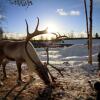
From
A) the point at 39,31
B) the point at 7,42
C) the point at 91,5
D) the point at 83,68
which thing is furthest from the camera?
the point at 91,5

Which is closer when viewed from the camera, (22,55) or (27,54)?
(27,54)

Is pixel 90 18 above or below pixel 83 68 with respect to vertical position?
above

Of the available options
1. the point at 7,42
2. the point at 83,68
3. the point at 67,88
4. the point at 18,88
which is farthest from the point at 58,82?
the point at 83,68

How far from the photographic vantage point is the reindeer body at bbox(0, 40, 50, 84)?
830 centimetres

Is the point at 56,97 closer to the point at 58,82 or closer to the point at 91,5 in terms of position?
the point at 58,82

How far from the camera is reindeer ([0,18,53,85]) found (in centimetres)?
822

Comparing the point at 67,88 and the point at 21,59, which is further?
the point at 21,59

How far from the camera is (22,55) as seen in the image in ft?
30.0

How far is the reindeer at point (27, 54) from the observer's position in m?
8.22

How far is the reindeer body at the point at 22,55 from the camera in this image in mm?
8297

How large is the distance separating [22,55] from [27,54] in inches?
13.1

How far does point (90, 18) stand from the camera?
14586 millimetres

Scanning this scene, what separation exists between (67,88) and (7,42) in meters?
2.83

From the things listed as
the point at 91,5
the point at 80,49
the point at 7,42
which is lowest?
the point at 80,49
